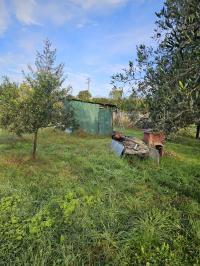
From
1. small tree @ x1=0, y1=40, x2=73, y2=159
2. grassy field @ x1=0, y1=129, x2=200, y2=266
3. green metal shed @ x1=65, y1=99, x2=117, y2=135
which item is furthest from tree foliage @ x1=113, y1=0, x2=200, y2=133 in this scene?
green metal shed @ x1=65, y1=99, x2=117, y2=135

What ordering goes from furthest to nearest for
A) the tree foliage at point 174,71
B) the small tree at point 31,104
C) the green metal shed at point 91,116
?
the green metal shed at point 91,116 → the small tree at point 31,104 → the tree foliage at point 174,71

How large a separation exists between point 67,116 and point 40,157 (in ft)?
8.14

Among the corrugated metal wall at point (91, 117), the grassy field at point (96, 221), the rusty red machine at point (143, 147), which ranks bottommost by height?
the grassy field at point (96, 221)

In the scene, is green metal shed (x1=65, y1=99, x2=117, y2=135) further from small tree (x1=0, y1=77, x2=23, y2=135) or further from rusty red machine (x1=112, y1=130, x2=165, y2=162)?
small tree (x1=0, y1=77, x2=23, y2=135)

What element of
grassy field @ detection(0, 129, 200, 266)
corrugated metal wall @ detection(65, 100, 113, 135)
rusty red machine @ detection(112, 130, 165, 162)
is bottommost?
grassy field @ detection(0, 129, 200, 266)

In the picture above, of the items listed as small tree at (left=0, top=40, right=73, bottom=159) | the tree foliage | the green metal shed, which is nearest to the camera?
the tree foliage

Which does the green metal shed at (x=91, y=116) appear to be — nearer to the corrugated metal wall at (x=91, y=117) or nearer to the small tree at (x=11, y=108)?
the corrugated metal wall at (x=91, y=117)

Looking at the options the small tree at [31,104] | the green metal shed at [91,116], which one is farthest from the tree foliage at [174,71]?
the green metal shed at [91,116]

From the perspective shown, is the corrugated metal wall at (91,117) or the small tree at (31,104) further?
the corrugated metal wall at (91,117)

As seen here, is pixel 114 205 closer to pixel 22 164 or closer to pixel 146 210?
pixel 146 210

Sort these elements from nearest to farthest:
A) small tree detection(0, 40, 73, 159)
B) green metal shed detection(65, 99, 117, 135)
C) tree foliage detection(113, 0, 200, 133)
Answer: tree foliage detection(113, 0, 200, 133) < small tree detection(0, 40, 73, 159) < green metal shed detection(65, 99, 117, 135)

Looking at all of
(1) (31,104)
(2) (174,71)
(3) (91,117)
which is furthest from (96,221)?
(3) (91,117)

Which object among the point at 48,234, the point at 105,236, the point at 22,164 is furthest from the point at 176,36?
the point at 22,164

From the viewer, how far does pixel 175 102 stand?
5008mm
